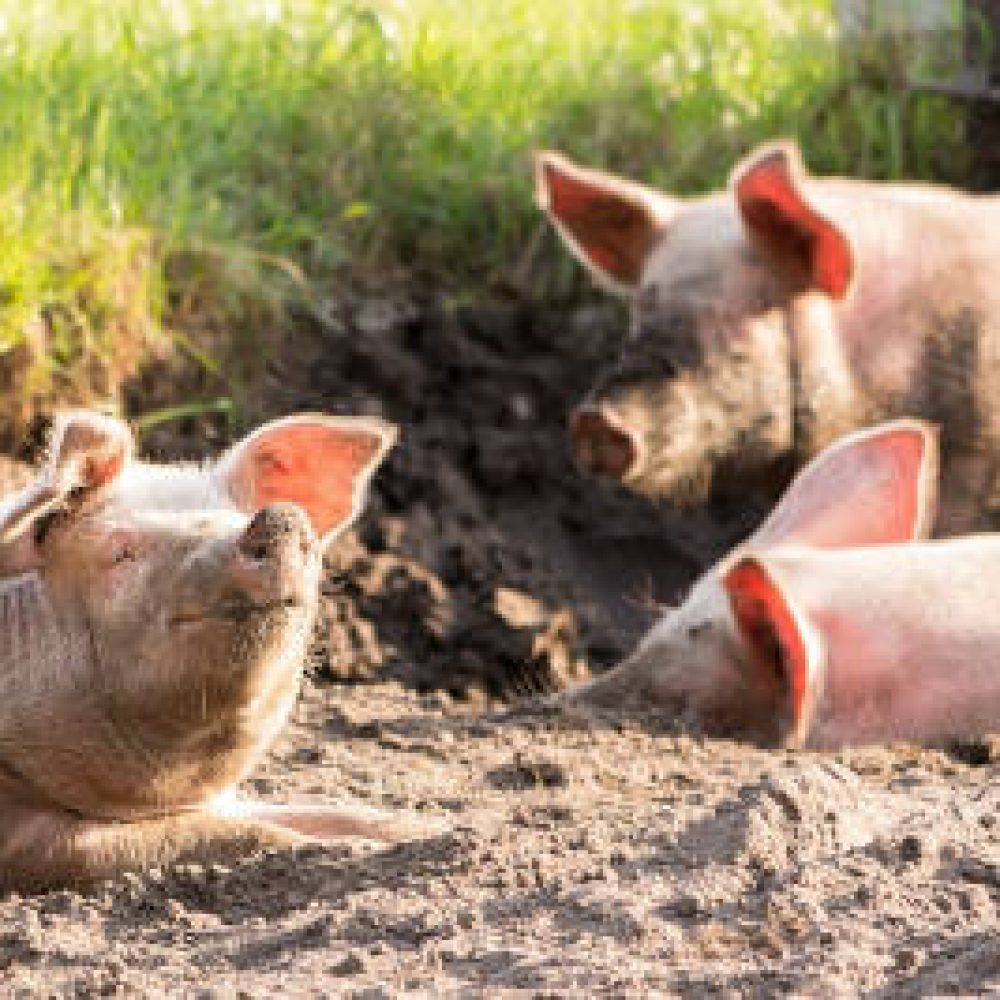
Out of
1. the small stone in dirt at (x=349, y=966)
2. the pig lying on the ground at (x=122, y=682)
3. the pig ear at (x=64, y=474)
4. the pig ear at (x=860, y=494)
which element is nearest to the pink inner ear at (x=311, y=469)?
the pig lying on the ground at (x=122, y=682)

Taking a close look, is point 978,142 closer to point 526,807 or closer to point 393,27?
point 393,27

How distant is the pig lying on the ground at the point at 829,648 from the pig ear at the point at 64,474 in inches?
51.6

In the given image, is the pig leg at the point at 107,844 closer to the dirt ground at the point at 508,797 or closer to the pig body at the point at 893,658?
the dirt ground at the point at 508,797

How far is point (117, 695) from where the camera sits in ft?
13.8

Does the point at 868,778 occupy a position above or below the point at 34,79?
below

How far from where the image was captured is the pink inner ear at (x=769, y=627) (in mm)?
5113

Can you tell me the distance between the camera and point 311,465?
4.61 meters

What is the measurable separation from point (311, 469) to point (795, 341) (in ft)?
8.85

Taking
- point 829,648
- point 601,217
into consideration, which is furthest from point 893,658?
point 601,217

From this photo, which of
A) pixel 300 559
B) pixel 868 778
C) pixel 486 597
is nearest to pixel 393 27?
pixel 486 597

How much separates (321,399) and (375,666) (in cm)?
101

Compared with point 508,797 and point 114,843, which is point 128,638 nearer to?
point 114,843

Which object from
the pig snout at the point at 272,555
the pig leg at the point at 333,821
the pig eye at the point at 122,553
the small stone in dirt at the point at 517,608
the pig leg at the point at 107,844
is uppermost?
the pig snout at the point at 272,555

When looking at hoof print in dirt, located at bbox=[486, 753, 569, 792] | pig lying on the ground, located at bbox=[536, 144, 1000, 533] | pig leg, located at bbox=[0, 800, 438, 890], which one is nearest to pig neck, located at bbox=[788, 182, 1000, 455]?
pig lying on the ground, located at bbox=[536, 144, 1000, 533]
